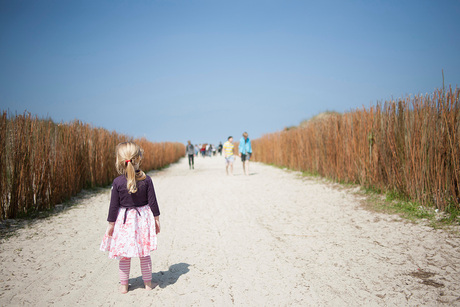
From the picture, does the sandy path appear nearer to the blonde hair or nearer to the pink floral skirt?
the pink floral skirt

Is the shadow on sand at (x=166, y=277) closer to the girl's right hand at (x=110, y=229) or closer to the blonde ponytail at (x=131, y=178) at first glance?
the girl's right hand at (x=110, y=229)

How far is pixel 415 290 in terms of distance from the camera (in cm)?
249

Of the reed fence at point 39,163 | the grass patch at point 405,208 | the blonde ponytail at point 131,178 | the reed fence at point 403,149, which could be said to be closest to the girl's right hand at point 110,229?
the blonde ponytail at point 131,178

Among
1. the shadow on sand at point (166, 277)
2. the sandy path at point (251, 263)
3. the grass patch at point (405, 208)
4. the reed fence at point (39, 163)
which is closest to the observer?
the sandy path at point (251, 263)

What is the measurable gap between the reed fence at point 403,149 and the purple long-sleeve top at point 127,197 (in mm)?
4518

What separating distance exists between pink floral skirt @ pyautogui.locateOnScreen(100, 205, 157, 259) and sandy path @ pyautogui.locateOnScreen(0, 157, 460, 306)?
420 millimetres

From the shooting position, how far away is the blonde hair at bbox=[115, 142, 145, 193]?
2.34 m

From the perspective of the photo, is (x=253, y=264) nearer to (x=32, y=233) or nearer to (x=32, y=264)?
(x=32, y=264)

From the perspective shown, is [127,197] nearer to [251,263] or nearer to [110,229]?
[110,229]

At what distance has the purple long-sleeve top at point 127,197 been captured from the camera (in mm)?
2422

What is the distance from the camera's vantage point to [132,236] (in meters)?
2.42

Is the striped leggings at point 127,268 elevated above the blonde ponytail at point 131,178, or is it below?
below

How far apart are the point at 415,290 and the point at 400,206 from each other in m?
3.04

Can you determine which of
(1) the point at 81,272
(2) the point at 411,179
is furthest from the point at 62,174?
(2) the point at 411,179
